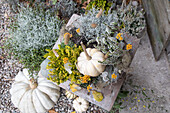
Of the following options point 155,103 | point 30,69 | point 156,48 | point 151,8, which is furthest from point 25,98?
point 151,8

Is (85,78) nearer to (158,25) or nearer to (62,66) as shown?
(62,66)

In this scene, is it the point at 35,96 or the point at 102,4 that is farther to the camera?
the point at 102,4

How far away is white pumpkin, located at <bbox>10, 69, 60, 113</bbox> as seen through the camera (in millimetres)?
2400

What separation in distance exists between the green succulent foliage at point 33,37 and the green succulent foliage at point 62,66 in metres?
0.67

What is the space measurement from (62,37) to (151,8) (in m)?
1.31

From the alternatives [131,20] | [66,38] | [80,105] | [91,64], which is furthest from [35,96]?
[131,20]

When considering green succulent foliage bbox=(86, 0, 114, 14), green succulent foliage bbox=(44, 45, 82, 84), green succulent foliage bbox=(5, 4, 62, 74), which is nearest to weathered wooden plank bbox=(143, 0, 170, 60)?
green succulent foliage bbox=(86, 0, 114, 14)

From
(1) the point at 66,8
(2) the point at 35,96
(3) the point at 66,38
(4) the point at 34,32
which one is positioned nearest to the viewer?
(3) the point at 66,38

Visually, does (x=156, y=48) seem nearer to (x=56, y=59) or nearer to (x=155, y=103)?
(x=155, y=103)

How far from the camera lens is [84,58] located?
65.4 inches

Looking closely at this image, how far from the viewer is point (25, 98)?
95.1 inches

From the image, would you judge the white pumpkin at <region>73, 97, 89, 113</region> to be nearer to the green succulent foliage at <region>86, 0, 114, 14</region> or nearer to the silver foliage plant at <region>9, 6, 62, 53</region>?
the silver foliage plant at <region>9, 6, 62, 53</region>

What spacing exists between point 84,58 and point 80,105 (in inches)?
39.7

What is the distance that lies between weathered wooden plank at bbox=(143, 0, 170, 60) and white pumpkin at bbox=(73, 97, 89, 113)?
48.1 inches
